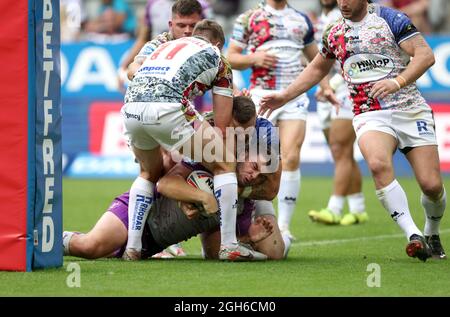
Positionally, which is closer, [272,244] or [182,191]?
[182,191]

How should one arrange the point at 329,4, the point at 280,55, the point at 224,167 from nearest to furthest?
the point at 224,167 < the point at 280,55 < the point at 329,4

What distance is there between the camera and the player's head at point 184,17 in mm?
8984

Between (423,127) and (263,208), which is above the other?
(423,127)

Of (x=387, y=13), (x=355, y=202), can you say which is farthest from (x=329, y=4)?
(x=387, y=13)

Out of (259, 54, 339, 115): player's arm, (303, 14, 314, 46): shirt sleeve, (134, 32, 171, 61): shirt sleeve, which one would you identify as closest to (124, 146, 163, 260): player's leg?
(134, 32, 171, 61): shirt sleeve

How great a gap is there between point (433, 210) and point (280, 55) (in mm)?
2989

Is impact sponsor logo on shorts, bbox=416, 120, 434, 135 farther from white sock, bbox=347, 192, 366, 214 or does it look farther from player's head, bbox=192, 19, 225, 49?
white sock, bbox=347, 192, 366, 214

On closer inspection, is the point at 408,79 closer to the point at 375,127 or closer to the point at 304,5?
the point at 375,127

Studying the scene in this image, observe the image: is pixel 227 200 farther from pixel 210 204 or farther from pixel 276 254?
pixel 276 254

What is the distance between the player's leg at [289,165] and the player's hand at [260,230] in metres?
2.27

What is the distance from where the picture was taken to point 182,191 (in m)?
7.73

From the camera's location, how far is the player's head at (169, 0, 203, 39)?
8.98 metres
